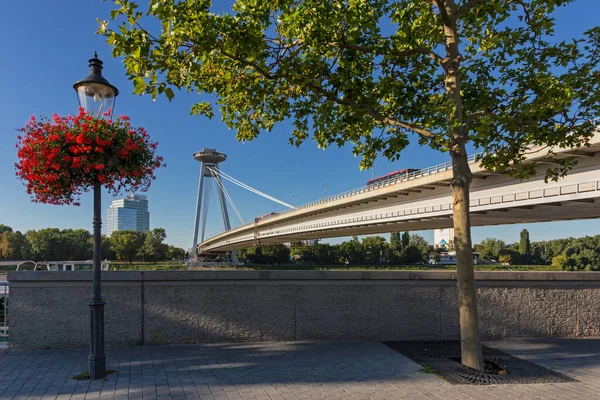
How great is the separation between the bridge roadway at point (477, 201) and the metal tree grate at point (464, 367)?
12.7 ft

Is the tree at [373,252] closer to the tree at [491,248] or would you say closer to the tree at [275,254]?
the tree at [275,254]

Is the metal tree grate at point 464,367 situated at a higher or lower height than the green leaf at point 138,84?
lower

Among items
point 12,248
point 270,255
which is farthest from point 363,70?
point 12,248

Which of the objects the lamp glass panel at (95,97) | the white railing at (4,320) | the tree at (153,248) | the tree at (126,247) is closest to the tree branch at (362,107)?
the lamp glass panel at (95,97)

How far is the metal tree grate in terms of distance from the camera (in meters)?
5.26

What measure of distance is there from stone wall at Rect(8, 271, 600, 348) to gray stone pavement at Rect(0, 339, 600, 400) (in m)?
0.29

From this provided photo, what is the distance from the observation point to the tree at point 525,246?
10581cm

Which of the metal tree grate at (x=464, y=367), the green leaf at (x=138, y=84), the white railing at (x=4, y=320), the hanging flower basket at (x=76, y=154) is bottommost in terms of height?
the metal tree grate at (x=464, y=367)

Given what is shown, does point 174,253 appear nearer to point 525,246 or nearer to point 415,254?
point 415,254

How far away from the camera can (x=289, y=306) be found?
23.0 ft

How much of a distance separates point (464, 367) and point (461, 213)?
2.09 meters

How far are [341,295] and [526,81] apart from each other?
4.54m

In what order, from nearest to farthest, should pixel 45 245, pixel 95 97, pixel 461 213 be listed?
1. pixel 95 97
2. pixel 461 213
3. pixel 45 245

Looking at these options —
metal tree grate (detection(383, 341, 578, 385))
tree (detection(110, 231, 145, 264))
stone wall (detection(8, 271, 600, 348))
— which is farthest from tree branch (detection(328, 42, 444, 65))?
tree (detection(110, 231, 145, 264))
